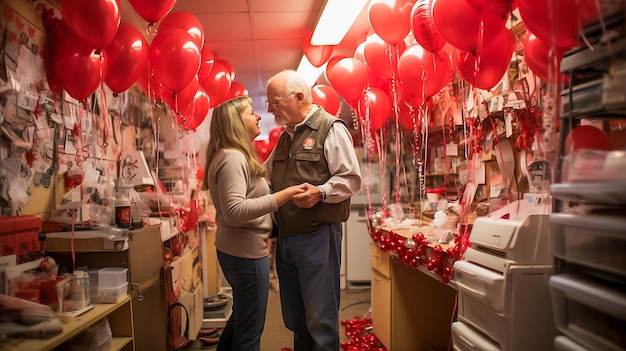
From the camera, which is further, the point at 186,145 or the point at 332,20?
the point at 186,145

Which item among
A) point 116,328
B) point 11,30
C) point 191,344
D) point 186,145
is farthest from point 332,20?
point 191,344

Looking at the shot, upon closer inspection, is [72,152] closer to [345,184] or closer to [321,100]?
[345,184]

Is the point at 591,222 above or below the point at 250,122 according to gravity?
below

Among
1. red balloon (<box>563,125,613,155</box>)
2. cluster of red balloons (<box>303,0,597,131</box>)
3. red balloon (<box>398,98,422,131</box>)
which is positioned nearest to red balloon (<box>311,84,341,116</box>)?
cluster of red balloons (<box>303,0,597,131</box>)

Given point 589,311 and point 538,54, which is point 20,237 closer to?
point 589,311

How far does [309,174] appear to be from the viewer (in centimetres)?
175

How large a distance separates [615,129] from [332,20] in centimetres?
186

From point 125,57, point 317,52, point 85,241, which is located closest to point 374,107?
point 317,52

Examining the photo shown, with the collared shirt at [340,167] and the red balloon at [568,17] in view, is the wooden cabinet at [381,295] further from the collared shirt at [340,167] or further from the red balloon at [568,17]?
the red balloon at [568,17]

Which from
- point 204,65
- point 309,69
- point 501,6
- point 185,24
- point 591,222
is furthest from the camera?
point 309,69

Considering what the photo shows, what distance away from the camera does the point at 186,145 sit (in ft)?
9.70

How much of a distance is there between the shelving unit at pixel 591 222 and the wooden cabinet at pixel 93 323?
1.42m

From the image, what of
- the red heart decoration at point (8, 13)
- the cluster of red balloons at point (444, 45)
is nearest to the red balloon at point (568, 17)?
the cluster of red balloons at point (444, 45)

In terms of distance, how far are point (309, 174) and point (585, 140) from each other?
1.01 m
